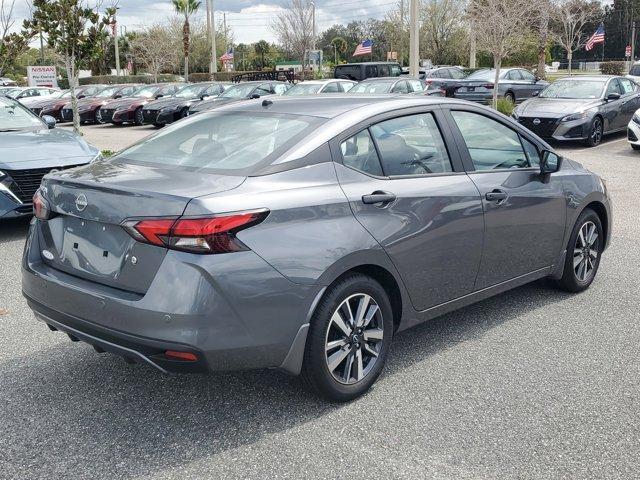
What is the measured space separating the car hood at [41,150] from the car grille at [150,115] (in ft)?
52.1

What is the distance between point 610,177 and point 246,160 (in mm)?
9862

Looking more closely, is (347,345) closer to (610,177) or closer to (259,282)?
(259,282)

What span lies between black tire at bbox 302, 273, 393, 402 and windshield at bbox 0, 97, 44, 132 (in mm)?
6870

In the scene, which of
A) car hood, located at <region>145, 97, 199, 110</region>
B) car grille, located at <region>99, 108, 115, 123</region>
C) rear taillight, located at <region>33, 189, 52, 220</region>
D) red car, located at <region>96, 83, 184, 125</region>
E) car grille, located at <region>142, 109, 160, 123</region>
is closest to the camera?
rear taillight, located at <region>33, 189, 52, 220</region>

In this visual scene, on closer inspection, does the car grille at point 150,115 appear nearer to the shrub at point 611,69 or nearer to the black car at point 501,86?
the black car at point 501,86

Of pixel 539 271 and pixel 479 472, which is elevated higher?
pixel 539 271

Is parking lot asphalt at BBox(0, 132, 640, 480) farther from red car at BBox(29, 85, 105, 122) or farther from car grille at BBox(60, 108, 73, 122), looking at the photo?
red car at BBox(29, 85, 105, 122)

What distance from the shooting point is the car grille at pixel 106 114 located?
26.4m

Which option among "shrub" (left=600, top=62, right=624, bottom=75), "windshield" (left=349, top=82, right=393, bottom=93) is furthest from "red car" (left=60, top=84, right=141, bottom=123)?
"shrub" (left=600, top=62, right=624, bottom=75)

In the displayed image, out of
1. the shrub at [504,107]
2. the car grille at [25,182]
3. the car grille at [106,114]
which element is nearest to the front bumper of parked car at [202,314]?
the car grille at [25,182]

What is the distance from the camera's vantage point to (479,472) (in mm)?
3090

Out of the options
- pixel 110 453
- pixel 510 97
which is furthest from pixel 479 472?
pixel 510 97

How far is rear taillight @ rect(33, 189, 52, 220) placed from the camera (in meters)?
3.75

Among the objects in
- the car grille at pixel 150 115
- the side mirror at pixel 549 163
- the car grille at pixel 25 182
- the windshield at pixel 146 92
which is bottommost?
the car grille at pixel 25 182
